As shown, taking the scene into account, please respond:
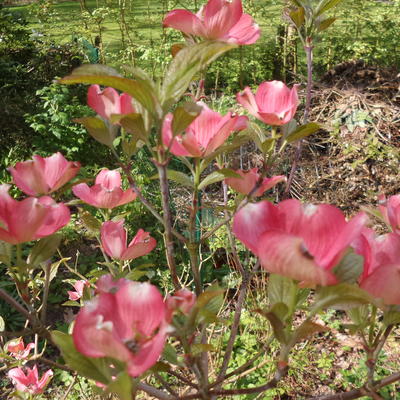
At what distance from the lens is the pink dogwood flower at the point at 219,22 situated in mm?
520

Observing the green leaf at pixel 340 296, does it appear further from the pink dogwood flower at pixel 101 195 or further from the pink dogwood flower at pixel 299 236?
the pink dogwood flower at pixel 101 195

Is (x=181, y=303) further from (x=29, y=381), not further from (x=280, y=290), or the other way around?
(x=29, y=381)

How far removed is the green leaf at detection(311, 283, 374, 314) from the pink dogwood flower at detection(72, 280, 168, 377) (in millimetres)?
117

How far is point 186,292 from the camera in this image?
413 mm

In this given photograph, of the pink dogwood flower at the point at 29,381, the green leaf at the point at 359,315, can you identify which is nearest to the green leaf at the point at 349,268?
the green leaf at the point at 359,315

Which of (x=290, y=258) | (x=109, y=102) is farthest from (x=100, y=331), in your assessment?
(x=109, y=102)

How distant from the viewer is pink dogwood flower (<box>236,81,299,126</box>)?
526 mm

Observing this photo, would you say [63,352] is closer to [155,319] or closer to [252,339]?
[155,319]

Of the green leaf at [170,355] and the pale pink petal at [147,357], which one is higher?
the pale pink petal at [147,357]

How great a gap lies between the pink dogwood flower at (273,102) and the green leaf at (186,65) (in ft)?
0.52

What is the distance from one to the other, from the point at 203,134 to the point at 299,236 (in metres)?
0.20

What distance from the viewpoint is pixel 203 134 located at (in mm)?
511

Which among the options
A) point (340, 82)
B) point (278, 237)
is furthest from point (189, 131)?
point (340, 82)

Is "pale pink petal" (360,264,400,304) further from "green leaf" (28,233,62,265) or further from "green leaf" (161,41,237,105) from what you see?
"green leaf" (28,233,62,265)
